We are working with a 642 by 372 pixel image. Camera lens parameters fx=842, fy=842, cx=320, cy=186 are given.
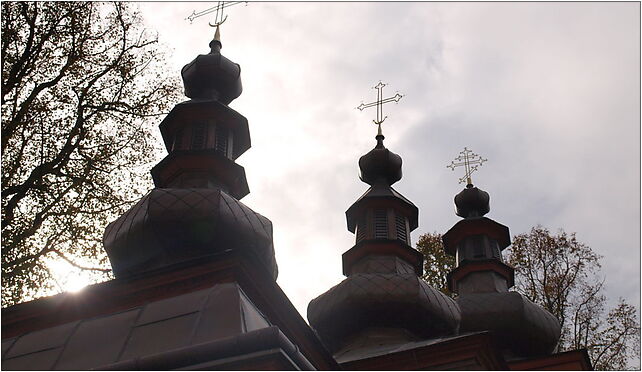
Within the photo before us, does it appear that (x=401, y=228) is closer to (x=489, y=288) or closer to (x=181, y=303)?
(x=489, y=288)

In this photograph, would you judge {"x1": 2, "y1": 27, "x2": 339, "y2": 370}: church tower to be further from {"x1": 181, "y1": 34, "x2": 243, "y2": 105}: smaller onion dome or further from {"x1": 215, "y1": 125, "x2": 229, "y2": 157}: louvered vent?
{"x1": 181, "y1": 34, "x2": 243, "y2": 105}: smaller onion dome

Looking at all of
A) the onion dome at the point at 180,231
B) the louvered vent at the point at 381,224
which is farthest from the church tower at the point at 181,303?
the louvered vent at the point at 381,224

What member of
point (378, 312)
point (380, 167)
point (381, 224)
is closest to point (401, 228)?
point (381, 224)

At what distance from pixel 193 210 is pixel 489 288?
9356 mm

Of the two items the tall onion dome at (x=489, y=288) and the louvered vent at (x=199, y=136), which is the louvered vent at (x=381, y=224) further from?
the louvered vent at (x=199, y=136)

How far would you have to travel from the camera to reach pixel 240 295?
21.9ft

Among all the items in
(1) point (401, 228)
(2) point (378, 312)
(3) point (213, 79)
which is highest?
(3) point (213, 79)

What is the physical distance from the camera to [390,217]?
54.2ft

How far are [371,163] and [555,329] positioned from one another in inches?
200

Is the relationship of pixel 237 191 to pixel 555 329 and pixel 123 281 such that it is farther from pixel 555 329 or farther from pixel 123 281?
pixel 555 329

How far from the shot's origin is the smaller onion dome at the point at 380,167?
57.9 ft

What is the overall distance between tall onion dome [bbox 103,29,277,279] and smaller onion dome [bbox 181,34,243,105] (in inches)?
28.6

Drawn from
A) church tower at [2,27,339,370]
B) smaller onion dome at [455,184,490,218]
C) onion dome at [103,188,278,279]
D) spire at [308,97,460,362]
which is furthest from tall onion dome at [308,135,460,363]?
smaller onion dome at [455,184,490,218]

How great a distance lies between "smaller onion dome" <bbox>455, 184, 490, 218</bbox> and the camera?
19406mm
